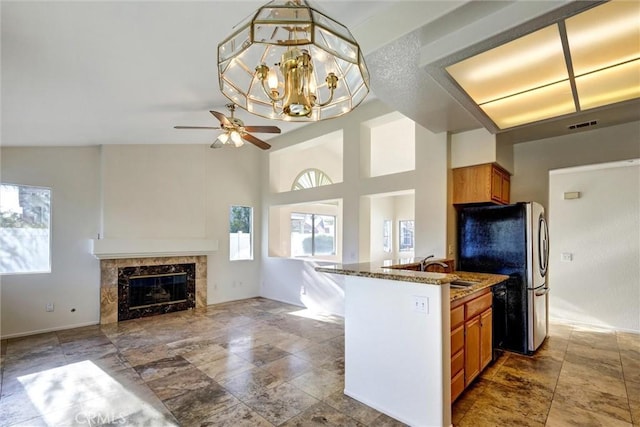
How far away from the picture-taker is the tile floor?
238 cm

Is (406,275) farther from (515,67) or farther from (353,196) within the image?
(353,196)

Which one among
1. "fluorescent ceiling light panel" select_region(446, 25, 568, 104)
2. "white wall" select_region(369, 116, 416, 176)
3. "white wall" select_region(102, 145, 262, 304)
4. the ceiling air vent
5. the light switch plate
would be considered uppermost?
"white wall" select_region(369, 116, 416, 176)

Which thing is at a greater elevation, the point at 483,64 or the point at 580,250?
the point at 483,64

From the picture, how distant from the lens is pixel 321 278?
18.6 feet

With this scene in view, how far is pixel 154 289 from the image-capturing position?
5586 mm

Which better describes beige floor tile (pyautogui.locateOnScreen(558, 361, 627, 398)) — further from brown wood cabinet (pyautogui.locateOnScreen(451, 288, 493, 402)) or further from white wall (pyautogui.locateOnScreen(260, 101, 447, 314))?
white wall (pyautogui.locateOnScreen(260, 101, 447, 314))

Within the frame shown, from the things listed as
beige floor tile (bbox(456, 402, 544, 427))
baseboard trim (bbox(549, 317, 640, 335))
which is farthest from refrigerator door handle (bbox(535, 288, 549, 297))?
beige floor tile (bbox(456, 402, 544, 427))

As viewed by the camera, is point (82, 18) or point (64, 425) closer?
point (82, 18)

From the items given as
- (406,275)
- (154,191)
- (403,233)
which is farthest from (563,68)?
(403,233)

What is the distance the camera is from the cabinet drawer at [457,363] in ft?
7.91

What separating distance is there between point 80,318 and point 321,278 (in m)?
3.85

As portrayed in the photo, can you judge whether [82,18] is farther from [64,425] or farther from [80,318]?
[80,318]

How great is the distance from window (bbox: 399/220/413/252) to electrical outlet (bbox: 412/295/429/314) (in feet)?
26.7

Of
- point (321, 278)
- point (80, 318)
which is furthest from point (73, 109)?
point (321, 278)
